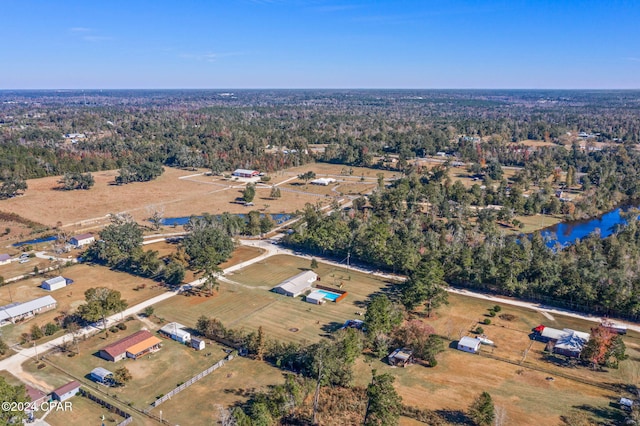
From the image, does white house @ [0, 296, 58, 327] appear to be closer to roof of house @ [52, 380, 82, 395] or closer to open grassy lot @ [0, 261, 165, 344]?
open grassy lot @ [0, 261, 165, 344]

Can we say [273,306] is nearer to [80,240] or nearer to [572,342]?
[572,342]

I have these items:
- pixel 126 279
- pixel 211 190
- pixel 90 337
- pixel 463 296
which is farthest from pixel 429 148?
pixel 90 337

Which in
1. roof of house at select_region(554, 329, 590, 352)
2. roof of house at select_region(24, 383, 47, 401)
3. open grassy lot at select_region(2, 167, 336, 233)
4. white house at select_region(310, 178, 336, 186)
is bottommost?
roof of house at select_region(24, 383, 47, 401)

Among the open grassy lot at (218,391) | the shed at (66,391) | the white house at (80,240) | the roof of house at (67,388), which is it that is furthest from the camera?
the white house at (80,240)

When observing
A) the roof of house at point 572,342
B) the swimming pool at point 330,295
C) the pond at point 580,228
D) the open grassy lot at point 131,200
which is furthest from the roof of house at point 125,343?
the pond at point 580,228

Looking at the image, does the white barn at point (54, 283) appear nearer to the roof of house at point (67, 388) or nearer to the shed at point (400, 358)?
the roof of house at point (67, 388)

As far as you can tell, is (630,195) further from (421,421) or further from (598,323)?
(421,421)

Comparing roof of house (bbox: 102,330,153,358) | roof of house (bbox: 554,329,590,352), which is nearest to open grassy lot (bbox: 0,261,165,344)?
roof of house (bbox: 102,330,153,358)
